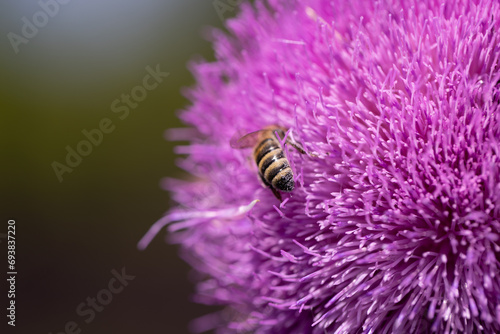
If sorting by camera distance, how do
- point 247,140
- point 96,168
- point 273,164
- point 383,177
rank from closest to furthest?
point 383,177 → point 273,164 → point 247,140 → point 96,168

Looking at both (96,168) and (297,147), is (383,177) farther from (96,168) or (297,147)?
→ (96,168)

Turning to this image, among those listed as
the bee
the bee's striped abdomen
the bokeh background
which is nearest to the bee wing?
the bee

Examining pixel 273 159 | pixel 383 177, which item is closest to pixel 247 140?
pixel 273 159

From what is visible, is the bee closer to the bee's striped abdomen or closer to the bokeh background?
the bee's striped abdomen

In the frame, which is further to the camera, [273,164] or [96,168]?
[96,168]

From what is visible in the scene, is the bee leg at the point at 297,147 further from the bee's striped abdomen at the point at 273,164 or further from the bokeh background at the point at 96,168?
the bokeh background at the point at 96,168

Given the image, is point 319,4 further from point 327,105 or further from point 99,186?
point 99,186
